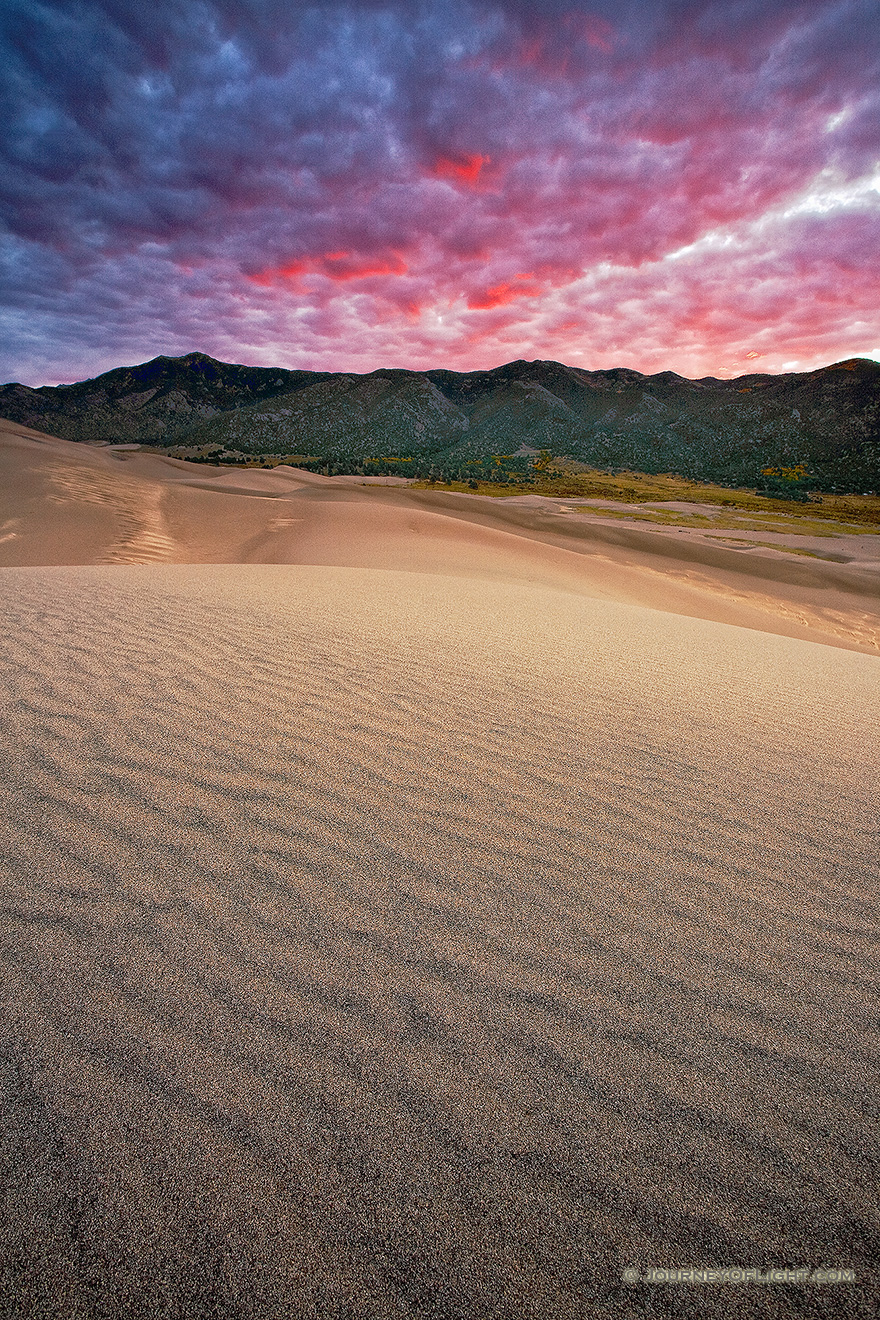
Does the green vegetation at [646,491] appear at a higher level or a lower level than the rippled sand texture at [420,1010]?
higher

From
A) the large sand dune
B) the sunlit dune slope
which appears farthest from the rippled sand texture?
the sunlit dune slope

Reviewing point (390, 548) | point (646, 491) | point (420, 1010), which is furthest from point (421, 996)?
point (646, 491)

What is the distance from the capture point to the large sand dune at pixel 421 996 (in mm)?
1190

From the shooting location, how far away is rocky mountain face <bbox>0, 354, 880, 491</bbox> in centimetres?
11425

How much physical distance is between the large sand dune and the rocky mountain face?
102404 mm

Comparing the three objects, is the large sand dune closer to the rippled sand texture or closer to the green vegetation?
the rippled sand texture

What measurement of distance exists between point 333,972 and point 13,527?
1622 cm

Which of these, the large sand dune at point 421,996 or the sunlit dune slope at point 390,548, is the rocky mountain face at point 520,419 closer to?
the sunlit dune slope at point 390,548

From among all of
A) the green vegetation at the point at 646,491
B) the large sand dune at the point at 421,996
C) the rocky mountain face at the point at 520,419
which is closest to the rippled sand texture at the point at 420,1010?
the large sand dune at the point at 421,996

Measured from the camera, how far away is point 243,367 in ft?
654

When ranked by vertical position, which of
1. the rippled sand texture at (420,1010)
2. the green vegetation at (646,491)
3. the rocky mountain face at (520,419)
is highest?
the rocky mountain face at (520,419)

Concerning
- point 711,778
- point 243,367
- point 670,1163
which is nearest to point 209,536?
point 711,778

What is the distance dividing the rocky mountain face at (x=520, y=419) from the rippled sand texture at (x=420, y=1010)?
102633 millimetres

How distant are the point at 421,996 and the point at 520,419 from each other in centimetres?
16029
